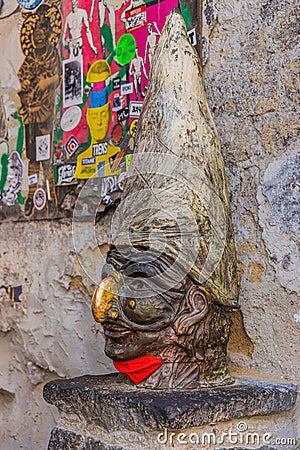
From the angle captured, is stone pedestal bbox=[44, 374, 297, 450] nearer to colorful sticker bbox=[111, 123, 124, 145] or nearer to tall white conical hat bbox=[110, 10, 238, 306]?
tall white conical hat bbox=[110, 10, 238, 306]

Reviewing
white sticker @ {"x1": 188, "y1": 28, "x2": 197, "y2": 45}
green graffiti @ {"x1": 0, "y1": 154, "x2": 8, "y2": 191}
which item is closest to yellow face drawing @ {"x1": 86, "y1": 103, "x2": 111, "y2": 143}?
white sticker @ {"x1": 188, "y1": 28, "x2": 197, "y2": 45}

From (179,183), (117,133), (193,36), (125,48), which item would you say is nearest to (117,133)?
→ (117,133)

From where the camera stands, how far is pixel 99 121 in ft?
6.62

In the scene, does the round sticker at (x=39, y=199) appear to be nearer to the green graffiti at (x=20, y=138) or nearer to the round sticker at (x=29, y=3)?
the green graffiti at (x=20, y=138)

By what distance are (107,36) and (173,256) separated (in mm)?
897

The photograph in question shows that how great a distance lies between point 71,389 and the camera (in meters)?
1.41

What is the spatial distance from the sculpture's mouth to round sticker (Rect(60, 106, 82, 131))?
34.8 inches

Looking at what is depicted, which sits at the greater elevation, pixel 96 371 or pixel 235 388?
pixel 235 388

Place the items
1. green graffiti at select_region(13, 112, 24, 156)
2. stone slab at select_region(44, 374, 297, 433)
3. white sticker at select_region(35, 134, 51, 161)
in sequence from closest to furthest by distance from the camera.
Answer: stone slab at select_region(44, 374, 297, 433)
white sticker at select_region(35, 134, 51, 161)
green graffiti at select_region(13, 112, 24, 156)

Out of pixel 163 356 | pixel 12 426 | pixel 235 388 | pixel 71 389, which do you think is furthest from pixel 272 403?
pixel 12 426

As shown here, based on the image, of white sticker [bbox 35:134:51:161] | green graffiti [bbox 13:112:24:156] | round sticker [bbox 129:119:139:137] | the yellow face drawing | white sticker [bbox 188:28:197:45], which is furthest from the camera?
green graffiti [bbox 13:112:24:156]

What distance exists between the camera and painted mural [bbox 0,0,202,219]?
1.91 metres

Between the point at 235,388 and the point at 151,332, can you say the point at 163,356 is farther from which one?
the point at 235,388

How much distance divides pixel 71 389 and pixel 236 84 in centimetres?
78
